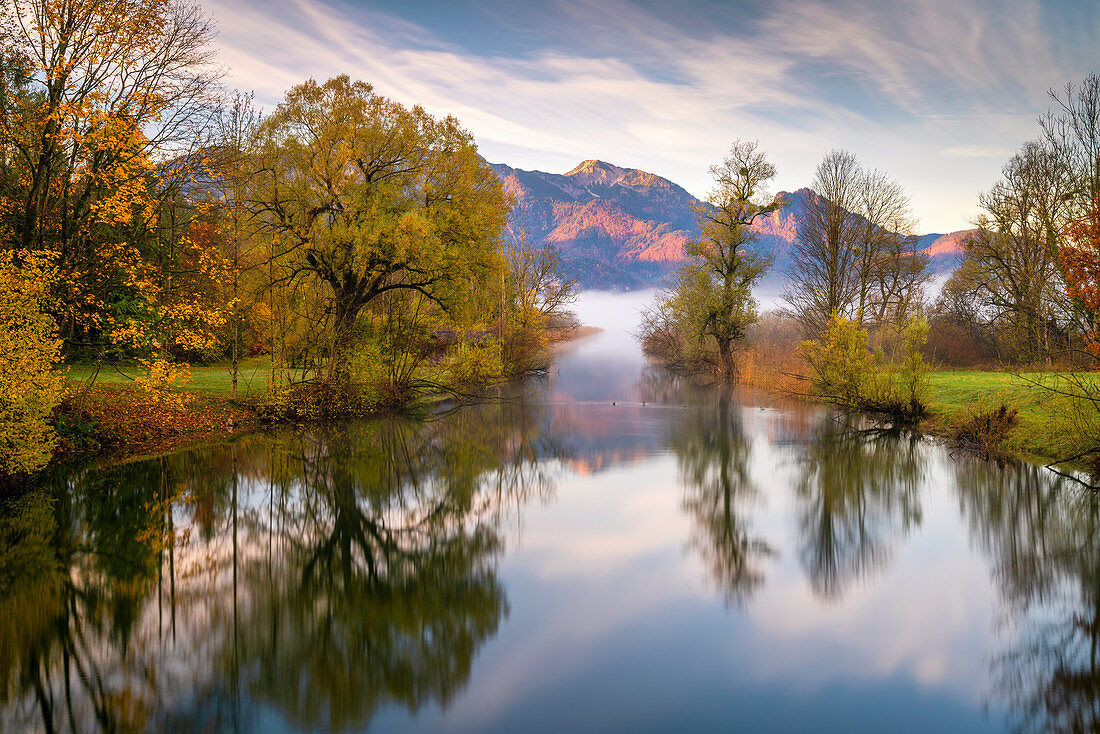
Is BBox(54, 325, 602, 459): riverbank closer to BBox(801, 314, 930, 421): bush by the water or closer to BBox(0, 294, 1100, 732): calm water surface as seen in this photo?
BBox(0, 294, 1100, 732): calm water surface

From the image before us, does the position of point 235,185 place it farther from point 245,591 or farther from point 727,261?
point 727,261

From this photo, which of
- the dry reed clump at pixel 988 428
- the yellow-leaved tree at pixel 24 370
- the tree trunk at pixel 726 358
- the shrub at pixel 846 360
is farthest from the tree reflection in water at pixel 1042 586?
the tree trunk at pixel 726 358

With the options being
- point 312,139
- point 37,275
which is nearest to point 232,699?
point 37,275

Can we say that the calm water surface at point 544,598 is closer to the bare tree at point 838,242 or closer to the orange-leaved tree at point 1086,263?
the orange-leaved tree at point 1086,263

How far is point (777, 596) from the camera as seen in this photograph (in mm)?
9758

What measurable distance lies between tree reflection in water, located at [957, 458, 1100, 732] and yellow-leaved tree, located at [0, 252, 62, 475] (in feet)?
48.8

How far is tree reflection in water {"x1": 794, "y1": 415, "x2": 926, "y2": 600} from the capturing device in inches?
438

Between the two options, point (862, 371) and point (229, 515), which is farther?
point (862, 371)

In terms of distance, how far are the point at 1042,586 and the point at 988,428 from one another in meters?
10.8

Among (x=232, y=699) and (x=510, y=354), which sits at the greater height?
(x=510, y=354)

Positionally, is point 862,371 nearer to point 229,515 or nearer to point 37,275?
point 229,515

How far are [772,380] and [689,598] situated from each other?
30.0 m

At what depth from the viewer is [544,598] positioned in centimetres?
964

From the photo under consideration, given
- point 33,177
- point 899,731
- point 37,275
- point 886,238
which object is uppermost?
point 886,238
